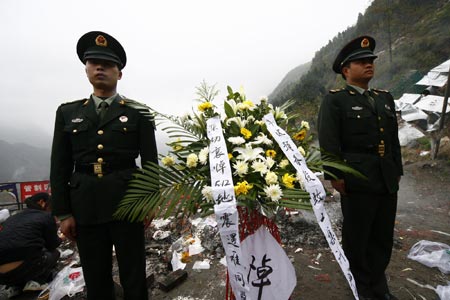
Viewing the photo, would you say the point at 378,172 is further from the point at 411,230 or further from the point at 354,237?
the point at 411,230

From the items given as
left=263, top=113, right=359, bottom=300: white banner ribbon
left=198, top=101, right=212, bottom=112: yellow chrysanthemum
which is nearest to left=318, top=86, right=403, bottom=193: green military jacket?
left=263, top=113, right=359, bottom=300: white banner ribbon

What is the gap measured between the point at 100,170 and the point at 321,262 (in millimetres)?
3004

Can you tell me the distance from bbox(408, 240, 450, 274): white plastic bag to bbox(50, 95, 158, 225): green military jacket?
3.59 m

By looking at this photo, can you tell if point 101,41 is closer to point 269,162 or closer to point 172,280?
point 269,162

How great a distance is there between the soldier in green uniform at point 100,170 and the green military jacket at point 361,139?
1679mm

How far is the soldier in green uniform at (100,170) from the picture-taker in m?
1.90

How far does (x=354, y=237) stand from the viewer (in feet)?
7.94

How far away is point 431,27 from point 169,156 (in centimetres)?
2970

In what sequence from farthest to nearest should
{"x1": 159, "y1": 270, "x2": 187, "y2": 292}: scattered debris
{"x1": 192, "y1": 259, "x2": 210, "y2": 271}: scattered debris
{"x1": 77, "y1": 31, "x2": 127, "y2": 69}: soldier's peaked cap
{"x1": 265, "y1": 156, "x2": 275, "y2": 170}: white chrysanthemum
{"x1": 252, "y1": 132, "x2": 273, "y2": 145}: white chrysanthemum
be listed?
{"x1": 192, "y1": 259, "x2": 210, "y2": 271}: scattered debris
{"x1": 159, "y1": 270, "x2": 187, "y2": 292}: scattered debris
{"x1": 77, "y1": 31, "x2": 127, "y2": 69}: soldier's peaked cap
{"x1": 252, "y1": 132, "x2": 273, "y2": 145}: white chrysanthemum
{"x1": 265, "y1": 156, "x2": 275, "y2": 170}: white chrysanthemum

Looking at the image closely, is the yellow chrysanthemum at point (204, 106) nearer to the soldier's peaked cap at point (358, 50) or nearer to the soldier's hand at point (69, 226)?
the soldier's hand at point (69, 226)

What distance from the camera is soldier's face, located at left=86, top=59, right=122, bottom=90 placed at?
1988 mm

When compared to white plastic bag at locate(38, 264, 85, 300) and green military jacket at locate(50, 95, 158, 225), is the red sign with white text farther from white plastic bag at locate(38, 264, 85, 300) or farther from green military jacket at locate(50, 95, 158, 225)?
green military jacket at locate(50, 95, 158, 225)

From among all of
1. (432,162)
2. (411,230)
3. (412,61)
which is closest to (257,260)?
(411,230)

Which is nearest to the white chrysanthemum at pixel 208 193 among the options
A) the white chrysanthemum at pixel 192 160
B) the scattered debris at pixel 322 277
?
the white chrysanthemum at pixel 192 160
